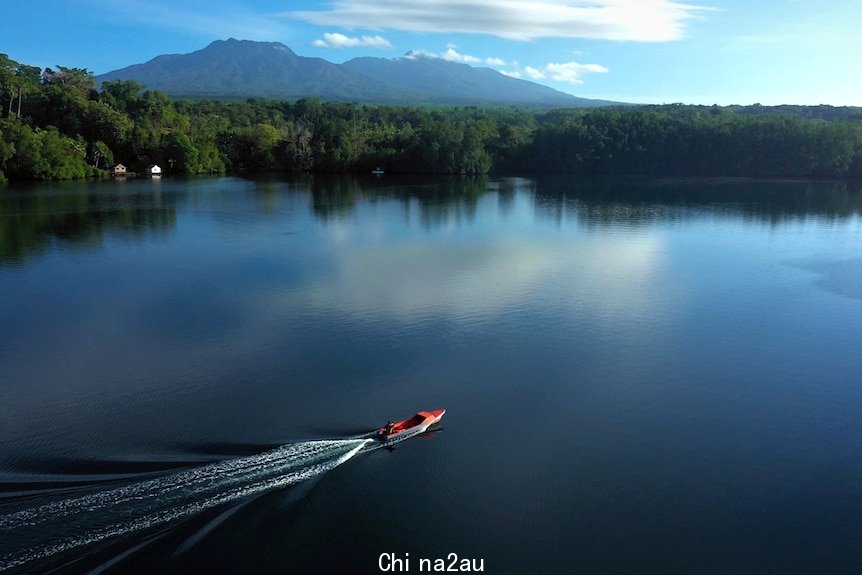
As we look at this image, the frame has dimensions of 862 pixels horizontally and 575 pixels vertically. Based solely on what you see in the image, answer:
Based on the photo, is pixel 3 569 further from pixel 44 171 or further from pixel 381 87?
pixel 381 87

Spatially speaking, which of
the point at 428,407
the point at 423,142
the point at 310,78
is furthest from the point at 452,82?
the point at 428,407

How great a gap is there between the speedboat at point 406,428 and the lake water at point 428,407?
9.7 inches

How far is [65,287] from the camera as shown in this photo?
659 inches

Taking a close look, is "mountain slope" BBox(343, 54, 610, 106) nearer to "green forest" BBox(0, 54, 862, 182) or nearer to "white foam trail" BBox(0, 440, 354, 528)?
"green forest" BBox(0, 54, 862, 182)

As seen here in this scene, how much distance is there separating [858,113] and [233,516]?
9456cm

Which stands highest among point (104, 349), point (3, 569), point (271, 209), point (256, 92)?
point (256, 92)

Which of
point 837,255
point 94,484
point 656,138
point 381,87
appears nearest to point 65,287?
point 94,484

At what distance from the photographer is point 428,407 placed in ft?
33.9

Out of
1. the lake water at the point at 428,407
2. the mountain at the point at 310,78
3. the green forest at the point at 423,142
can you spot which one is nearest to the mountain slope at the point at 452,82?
the mountain at the point at 310,78

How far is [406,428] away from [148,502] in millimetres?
3453

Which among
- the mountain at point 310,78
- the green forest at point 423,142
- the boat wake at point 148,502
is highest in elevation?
the mountain at point 310,78

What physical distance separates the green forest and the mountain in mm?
62508

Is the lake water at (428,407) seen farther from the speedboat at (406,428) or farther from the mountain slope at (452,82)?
the mountain slope at (452,82)

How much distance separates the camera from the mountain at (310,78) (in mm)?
125125
